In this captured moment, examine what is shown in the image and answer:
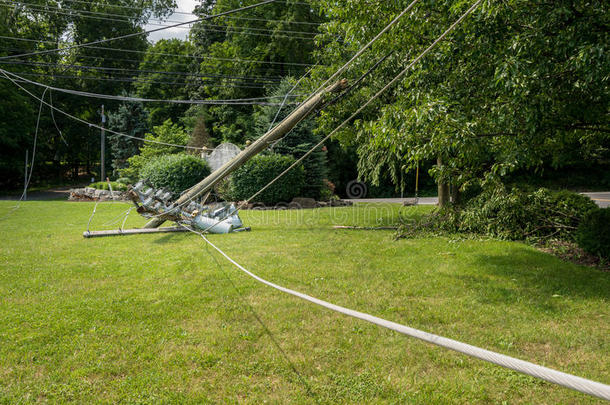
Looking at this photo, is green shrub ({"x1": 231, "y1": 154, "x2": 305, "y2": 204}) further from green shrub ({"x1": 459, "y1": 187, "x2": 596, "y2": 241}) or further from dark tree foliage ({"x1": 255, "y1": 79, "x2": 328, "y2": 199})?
green shrub ({"x1": 459, "y1": 187, "x2": 596, "y2": 241})

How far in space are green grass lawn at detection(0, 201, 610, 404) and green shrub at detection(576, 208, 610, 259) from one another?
0.78m

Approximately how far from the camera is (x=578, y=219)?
7.36m

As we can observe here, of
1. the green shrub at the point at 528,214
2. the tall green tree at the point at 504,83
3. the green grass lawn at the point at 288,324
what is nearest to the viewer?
the green grass lawn at the point at 288,324

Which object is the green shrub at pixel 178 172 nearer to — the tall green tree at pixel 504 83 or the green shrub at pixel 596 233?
the tall green tree at pixel 504 83

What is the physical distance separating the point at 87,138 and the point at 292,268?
37.2 metres

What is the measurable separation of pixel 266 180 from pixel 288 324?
1305 cm

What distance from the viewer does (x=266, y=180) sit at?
54.7 ft

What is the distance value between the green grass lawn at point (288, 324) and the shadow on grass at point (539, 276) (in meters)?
0.03

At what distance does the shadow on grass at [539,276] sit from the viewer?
486 cm

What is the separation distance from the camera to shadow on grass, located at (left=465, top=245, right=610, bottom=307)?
486 centimetres

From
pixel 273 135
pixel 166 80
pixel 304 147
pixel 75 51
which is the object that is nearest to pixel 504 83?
pixel 273 135

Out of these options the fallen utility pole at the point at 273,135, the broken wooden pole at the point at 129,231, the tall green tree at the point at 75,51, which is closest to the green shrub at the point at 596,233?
the fallen utility pole at the point at 273,135

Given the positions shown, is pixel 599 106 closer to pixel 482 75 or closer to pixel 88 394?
pixel 482 75

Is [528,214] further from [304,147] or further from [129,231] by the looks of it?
[304,147]
